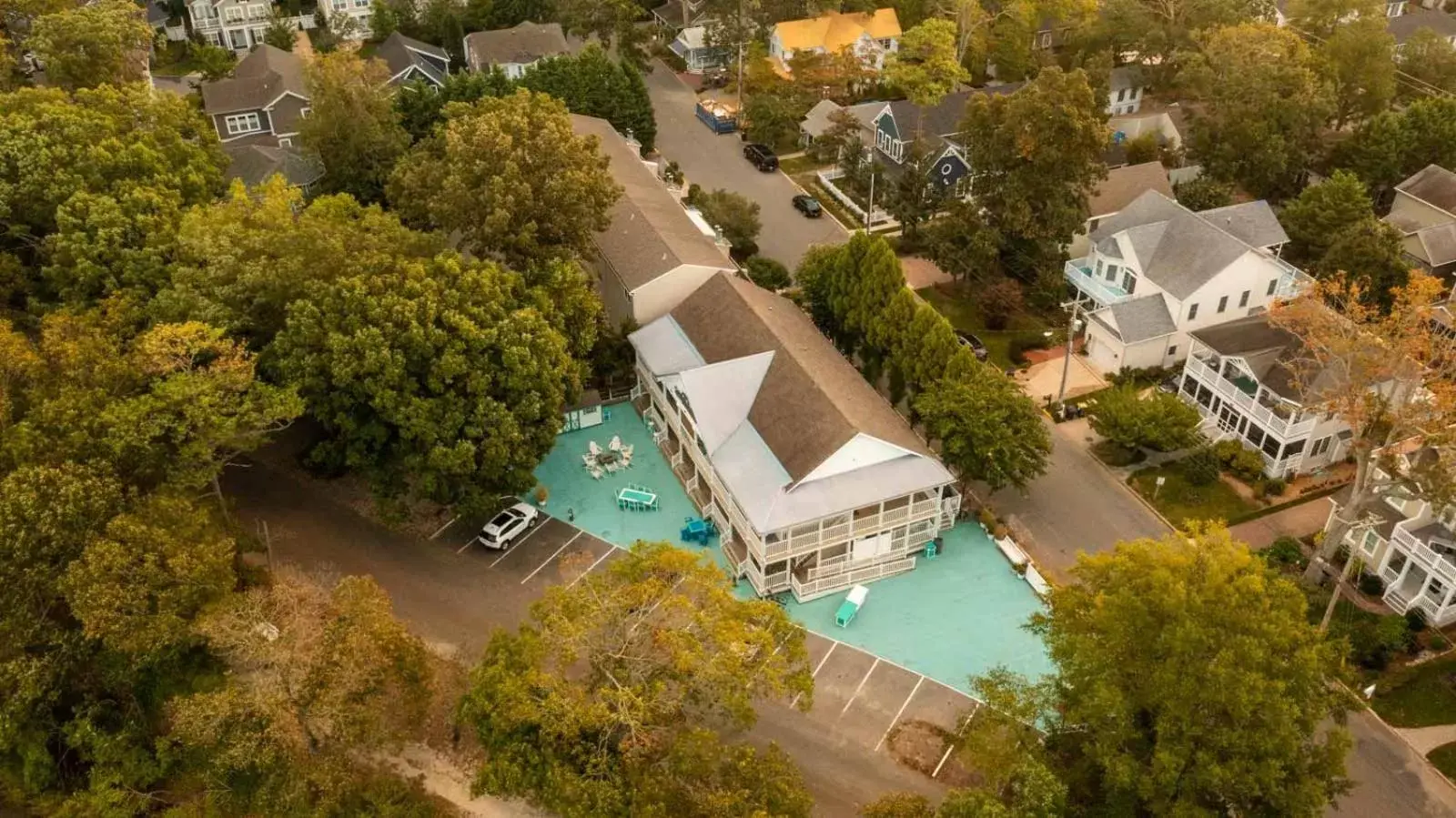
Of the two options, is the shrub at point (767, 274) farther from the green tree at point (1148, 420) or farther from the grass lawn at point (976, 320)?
the green tree at point (1148, 420)

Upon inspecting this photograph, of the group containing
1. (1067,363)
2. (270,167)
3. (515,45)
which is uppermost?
(515,45)

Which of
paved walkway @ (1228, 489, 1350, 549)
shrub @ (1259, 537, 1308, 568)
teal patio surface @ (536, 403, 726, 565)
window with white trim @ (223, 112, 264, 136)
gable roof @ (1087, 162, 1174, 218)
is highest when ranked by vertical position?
window with white trim @ (223, 112, 264, 136)

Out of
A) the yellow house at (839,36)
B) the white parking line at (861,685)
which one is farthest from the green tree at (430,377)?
the yellow house at (839,36)

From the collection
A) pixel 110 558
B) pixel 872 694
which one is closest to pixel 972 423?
pixel 872 694

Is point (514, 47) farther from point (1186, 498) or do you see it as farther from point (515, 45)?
point (1186, 498)

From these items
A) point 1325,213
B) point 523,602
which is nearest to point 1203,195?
point 1325,213

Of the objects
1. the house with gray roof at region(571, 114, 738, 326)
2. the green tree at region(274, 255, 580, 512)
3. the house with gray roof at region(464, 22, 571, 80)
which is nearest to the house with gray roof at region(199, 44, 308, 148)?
the house with gray roof at region(464, 22, 571, 80)

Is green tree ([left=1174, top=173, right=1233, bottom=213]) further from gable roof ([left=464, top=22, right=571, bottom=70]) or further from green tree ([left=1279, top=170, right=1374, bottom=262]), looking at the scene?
gable roof ([left=464, top=22, right=571, bottom=70])
